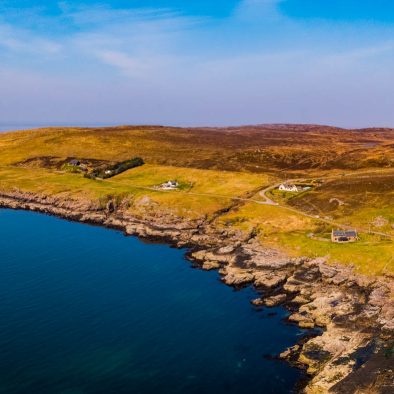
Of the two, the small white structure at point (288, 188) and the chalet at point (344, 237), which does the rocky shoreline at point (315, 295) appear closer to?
the chalet at point (344, 237)

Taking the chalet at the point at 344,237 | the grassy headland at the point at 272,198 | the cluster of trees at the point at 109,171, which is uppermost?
the cluster of trees at the point at 109,171

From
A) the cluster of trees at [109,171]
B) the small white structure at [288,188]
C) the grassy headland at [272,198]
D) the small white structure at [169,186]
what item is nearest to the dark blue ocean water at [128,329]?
the grassy headland at [272,198]

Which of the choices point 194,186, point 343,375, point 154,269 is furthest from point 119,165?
point 343,375

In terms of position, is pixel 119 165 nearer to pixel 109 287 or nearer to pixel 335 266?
pixel 109 287

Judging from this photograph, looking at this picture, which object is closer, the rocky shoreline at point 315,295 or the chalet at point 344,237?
the rocky shoreline at point 315,295

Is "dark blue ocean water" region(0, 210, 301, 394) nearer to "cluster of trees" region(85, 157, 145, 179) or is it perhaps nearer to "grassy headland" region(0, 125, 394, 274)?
"grassy headland" region(0, 125, 394, 274)

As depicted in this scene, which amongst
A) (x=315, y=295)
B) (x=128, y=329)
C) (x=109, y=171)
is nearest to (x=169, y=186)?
(x=109, y=171)

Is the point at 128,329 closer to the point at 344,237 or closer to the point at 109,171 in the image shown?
the point at 344,237
